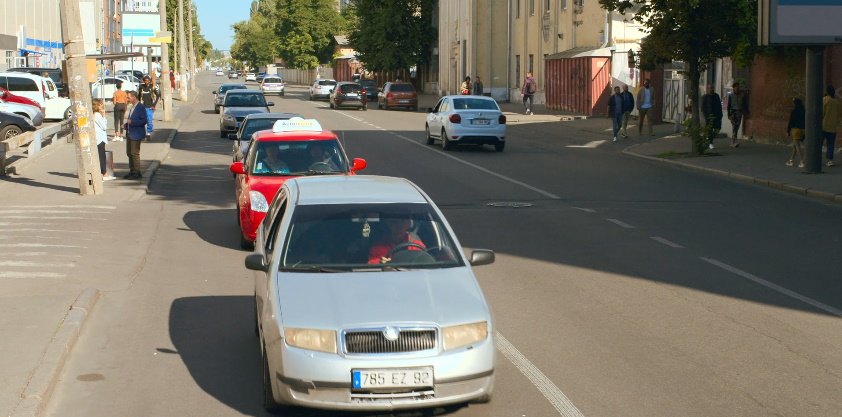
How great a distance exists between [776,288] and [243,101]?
95.2 ft

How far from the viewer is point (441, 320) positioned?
6688 millimetres

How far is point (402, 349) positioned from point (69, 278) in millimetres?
6626

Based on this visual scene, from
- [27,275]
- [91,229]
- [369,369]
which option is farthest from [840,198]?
[369,369]

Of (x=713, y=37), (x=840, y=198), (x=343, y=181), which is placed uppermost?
(x=713, y=37)

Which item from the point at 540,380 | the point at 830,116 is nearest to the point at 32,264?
the point at 540,380

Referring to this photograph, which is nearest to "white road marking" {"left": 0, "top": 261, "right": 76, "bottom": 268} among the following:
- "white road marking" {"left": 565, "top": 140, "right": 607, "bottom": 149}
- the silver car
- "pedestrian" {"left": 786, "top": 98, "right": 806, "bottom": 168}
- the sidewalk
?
the sidewalk

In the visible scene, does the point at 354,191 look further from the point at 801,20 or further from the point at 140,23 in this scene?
the point at 140,23

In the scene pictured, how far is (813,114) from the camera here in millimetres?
23859

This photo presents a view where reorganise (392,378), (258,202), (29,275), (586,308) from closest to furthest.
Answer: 1. (392,378)
2. (586,308)
3. (29,275)
4. (258,202)

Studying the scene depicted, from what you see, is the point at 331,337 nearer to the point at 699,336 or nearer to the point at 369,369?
the point at 369,369

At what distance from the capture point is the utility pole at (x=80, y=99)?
1972 centimetres

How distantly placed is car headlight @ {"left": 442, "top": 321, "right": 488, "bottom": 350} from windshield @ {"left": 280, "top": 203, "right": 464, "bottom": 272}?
82 centimetres

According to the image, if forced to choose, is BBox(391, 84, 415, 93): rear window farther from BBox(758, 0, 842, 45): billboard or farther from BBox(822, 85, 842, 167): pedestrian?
BBox(758, 0, 842, 45): billboard

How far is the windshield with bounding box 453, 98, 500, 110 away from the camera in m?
31.8
